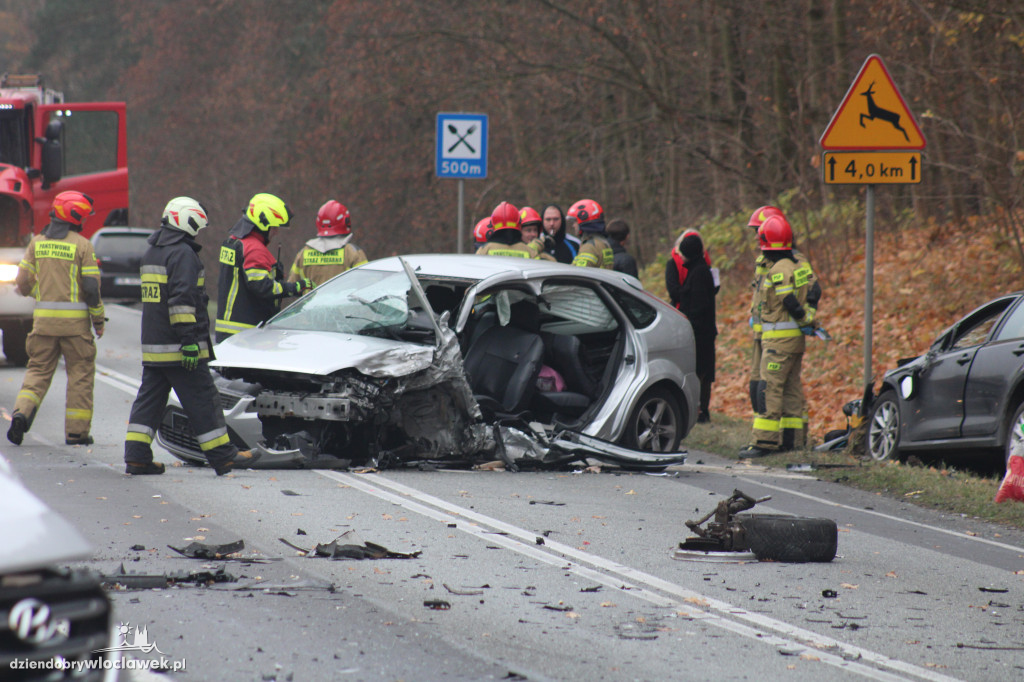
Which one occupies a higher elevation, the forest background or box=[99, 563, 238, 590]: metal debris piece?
the forest background

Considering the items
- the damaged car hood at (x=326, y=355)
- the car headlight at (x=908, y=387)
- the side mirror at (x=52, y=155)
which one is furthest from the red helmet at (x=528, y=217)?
the side mirror at (x=52, y=155)

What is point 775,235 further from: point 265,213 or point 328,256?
point 265,213

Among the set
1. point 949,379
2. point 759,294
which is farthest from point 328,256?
point 949,379

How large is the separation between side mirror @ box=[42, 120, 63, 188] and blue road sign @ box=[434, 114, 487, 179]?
7031mm

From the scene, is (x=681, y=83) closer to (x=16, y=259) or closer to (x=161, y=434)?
(x=16, y=259)

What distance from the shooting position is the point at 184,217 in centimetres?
872

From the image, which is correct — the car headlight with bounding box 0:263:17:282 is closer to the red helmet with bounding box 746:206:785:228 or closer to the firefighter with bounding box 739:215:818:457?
the red helmet with bounding box 746:206:785:228

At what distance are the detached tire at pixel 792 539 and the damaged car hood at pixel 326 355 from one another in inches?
113

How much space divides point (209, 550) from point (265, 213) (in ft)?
14.5

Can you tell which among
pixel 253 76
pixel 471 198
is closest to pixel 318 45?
pixel 253 76

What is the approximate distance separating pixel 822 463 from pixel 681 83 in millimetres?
13375

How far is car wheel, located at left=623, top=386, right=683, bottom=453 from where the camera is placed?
993 cm

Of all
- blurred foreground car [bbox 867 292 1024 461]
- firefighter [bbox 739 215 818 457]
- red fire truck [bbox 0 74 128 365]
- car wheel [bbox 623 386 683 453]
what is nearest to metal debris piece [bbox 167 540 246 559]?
car wheel [bbox 623 386 683 453]

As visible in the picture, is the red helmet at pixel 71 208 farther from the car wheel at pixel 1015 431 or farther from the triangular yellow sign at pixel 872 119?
the car wheel at pixel 1015 431
